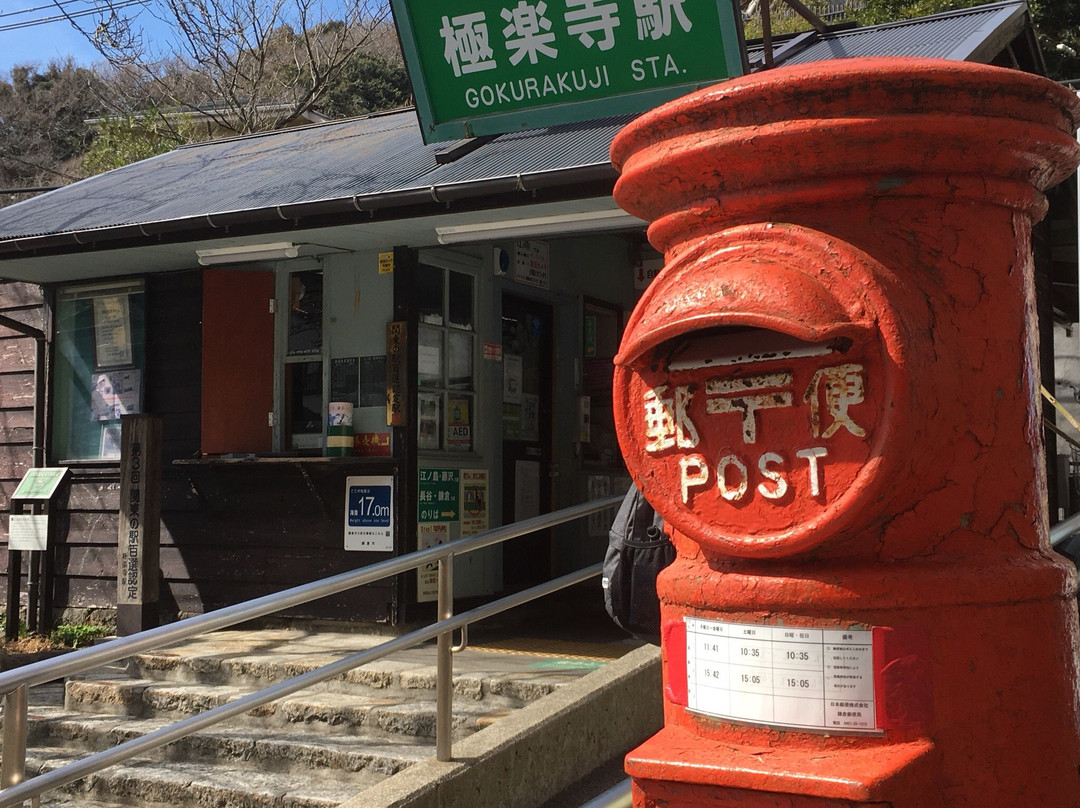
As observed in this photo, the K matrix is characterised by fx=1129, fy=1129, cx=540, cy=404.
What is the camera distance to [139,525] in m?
7.24

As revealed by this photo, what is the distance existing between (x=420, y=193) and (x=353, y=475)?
6.99 feet

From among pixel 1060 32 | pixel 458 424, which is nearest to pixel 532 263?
pixel 458 424

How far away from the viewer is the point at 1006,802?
166 centimetres

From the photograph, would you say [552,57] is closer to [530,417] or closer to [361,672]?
[530,417]

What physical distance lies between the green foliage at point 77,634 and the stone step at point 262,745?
2.42 meters

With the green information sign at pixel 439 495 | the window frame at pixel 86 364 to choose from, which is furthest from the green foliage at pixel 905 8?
the window frame at pixel 86 364

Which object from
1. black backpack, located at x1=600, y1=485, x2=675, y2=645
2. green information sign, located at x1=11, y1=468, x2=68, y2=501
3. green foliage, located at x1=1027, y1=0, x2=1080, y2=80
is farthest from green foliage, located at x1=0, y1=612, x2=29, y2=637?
green foliage, located at x1=1027, y1=0, x2=1080, y2=80

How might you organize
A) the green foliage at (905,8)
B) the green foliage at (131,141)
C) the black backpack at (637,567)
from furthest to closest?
1. the green foliage at (131,141)
2. the green foliage at (905,8)
3. the black backpack at (637,567)

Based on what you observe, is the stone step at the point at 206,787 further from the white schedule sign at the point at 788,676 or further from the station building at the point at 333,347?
the white schedule sign at the point at 788,676

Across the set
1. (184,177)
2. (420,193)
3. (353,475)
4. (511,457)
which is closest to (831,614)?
(420,193)

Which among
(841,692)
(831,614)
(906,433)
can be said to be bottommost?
(841,692)

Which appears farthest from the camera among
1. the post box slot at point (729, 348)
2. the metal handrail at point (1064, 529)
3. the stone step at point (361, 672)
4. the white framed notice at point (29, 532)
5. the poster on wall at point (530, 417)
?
the poster on wall at point (530, 417)

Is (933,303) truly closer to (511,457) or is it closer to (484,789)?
(484,789)

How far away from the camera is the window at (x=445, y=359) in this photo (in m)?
7.43
